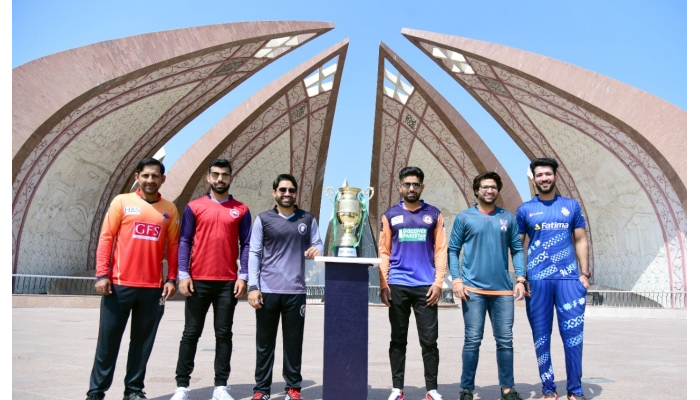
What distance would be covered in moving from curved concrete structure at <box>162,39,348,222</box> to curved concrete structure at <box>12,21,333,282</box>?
0.78 meters

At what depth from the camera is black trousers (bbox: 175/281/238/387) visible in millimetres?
2771

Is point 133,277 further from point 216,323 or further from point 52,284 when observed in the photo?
point 52,284

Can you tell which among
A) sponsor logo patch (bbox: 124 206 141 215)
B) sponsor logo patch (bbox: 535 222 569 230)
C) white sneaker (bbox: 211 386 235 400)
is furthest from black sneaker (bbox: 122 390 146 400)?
sponsor logo patch (bbox: 535 222 569 230)

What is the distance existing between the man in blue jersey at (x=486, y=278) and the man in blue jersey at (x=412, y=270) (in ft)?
0.38

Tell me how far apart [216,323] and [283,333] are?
1.11ft

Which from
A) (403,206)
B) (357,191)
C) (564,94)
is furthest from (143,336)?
(564,94)

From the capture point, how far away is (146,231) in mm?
2805

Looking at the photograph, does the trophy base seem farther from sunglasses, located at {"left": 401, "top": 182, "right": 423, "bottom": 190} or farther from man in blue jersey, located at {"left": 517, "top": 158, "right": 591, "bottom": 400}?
man in blue jersey, located at {"left": 517, "top": 158, "right": 591, "bottom": 400}

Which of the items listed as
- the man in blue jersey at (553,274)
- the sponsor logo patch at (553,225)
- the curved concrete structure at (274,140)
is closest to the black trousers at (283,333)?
the man in blue jersey at (553,274)

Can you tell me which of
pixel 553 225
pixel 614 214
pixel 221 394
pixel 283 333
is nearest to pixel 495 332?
pixel 553 225

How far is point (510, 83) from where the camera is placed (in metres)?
11.0

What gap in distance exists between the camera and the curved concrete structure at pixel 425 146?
41.8 ft

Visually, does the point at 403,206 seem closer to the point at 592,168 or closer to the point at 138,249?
the point at 138,249

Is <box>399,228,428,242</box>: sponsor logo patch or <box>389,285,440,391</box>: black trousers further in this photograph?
<box>399,228,428,242</box>: sponsor logo patch
